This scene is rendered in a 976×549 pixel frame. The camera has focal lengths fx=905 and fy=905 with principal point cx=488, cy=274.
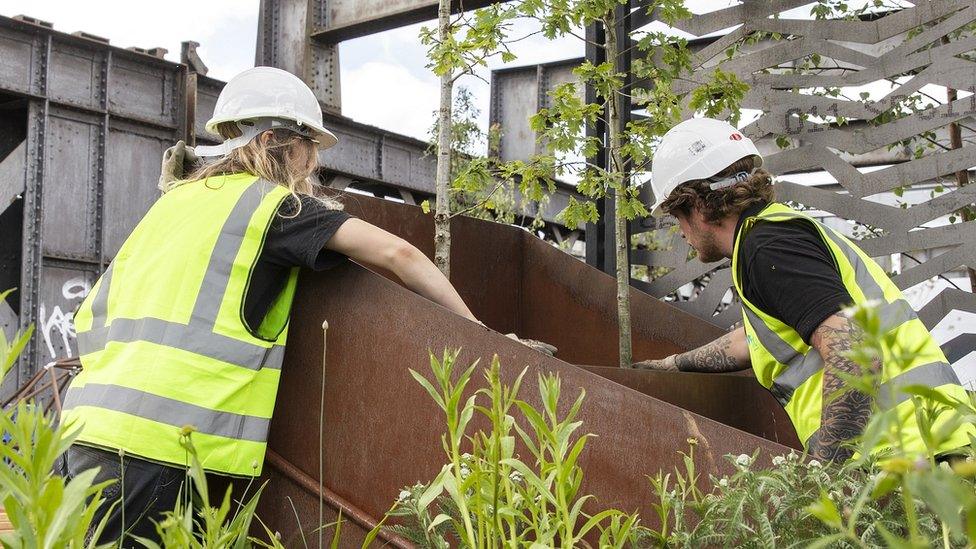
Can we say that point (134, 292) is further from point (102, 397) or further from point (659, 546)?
point (659, 546)

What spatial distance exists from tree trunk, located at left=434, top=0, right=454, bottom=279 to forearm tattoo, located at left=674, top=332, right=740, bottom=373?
112 cm

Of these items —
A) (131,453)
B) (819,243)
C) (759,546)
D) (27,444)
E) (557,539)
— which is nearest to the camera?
(27,444)

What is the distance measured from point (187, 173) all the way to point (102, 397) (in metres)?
1.04

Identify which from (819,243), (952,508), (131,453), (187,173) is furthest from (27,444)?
(187,173)

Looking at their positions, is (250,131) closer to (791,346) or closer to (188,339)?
(188,339)

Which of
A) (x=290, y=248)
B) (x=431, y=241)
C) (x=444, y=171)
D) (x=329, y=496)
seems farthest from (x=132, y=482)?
(x=431, y=241)

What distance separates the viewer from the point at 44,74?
9.84m

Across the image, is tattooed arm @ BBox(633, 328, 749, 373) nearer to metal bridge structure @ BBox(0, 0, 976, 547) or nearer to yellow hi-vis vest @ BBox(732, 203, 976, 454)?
metal bridge structure @ BBox(0, 0, 976, 547)

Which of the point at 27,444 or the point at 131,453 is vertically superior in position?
the point at 27,444

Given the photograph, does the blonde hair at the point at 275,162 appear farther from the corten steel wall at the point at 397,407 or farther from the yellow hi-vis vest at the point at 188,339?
the corten steel wall at the point at 397,407

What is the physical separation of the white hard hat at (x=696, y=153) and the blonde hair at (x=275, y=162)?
1.18 m

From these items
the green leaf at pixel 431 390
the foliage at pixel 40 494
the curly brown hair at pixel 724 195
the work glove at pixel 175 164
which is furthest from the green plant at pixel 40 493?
the curly brown hair at pixel 724 195

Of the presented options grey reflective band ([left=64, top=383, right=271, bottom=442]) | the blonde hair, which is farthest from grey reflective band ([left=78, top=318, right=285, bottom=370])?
the blonde hair

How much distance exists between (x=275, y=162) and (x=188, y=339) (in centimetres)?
70
